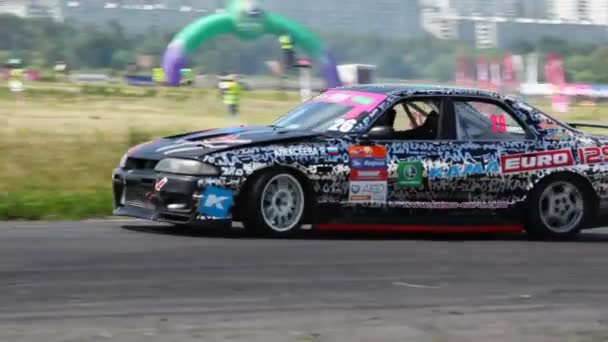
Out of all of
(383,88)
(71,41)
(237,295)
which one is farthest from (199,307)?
(71,41)

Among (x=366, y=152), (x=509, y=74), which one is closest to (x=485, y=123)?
(x=366, y=152)

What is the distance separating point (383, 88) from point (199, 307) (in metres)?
4.77

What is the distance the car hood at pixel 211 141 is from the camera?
9.96 metres

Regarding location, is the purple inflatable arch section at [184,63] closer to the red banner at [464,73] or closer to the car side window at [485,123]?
the red banner at [464,73]

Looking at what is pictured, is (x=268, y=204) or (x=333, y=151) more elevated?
(x=333, y=151)

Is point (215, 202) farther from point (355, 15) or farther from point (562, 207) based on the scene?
point (355, 15)

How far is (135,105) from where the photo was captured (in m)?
49.6

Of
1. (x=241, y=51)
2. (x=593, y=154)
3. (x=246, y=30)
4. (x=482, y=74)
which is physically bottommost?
(x=593, y=154)

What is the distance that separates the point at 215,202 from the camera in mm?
9820

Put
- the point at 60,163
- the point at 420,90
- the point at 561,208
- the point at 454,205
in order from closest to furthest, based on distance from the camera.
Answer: the point at 454,205
the point at 420,90
the point at 561,208
the point at 60,163

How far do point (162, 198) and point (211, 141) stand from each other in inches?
24.6

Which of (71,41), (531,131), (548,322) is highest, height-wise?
(71,41)

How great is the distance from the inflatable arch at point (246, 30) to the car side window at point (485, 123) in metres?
42.0

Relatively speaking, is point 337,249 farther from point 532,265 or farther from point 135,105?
point 135,105
